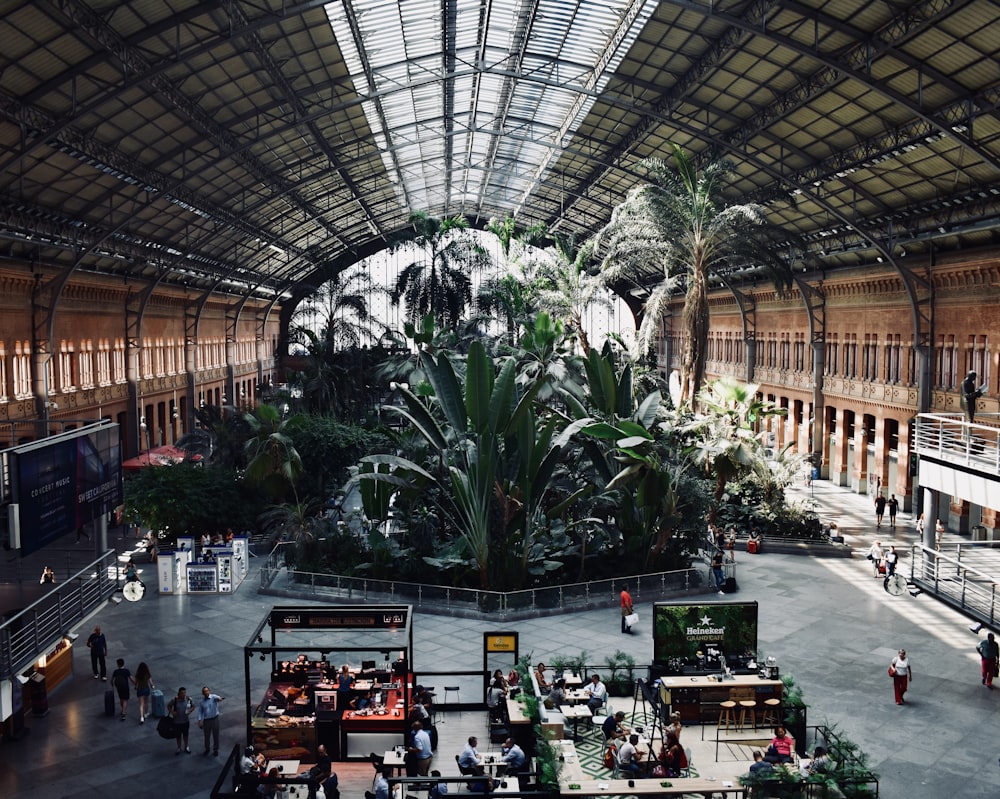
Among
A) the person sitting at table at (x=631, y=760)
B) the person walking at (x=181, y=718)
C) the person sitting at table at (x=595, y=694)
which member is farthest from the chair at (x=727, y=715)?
the person walking at (x=181, y=718)

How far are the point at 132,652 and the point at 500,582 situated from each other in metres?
8.00

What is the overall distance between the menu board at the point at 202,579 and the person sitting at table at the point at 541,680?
10.6 m

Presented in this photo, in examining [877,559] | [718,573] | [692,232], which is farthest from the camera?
[692,232]

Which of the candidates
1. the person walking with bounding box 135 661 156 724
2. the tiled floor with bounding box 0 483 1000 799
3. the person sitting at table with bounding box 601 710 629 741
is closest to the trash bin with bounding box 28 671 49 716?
the tiled floor with bounding box 0 483 1000 799

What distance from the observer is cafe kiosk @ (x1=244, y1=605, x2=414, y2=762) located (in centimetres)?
1368

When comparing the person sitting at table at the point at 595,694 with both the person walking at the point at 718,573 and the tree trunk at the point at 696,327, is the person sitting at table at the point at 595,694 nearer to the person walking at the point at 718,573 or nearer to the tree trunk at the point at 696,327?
the person walking at the point at 718,573

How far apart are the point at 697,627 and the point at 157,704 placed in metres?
9.10

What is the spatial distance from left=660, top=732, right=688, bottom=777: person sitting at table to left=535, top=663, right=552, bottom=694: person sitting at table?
9.26 feet

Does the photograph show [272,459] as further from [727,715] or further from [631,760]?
[631,760]

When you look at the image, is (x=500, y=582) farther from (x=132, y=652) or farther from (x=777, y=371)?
(x=777, y=371)

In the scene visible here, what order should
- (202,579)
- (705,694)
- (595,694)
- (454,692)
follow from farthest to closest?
(202,579), (454,692), (595,694), (705,694)

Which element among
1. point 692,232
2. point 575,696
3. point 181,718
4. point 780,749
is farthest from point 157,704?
point 692,232

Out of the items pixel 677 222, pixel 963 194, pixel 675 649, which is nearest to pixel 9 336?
pixel 677 222

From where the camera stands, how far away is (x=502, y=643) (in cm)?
1639
